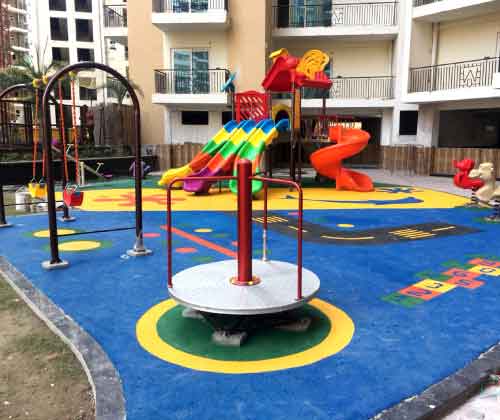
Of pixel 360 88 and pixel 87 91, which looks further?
pixel 87 91

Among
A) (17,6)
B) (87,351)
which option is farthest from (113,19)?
(17,6)

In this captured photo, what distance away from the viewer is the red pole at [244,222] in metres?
4.21

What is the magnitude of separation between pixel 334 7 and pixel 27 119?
1623 cm

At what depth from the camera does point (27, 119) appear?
16.9 meters

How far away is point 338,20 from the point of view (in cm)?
2405

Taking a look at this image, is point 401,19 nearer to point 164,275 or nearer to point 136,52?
point 136,52

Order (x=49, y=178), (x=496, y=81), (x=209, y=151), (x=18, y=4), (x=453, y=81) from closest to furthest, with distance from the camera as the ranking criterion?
(x=49, y=178), (x=209, y=151), (x=496, y=81), (x=453, y=81), (x=18, y=4)

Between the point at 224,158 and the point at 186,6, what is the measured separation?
40.5 ft

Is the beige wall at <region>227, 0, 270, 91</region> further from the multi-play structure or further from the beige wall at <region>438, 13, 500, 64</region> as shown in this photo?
the beige wall at <region>438, 13, 500, 64</region>

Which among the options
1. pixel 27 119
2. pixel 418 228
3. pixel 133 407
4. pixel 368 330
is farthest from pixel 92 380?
pixel 27 119

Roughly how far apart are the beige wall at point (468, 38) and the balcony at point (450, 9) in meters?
0.37

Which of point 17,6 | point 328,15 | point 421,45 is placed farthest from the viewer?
point 17,6

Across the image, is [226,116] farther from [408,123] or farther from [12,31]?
[12,31]

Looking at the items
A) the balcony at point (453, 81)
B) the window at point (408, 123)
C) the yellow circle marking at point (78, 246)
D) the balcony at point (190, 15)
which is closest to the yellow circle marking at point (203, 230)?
the yellow circle marking at point (78, 246)
